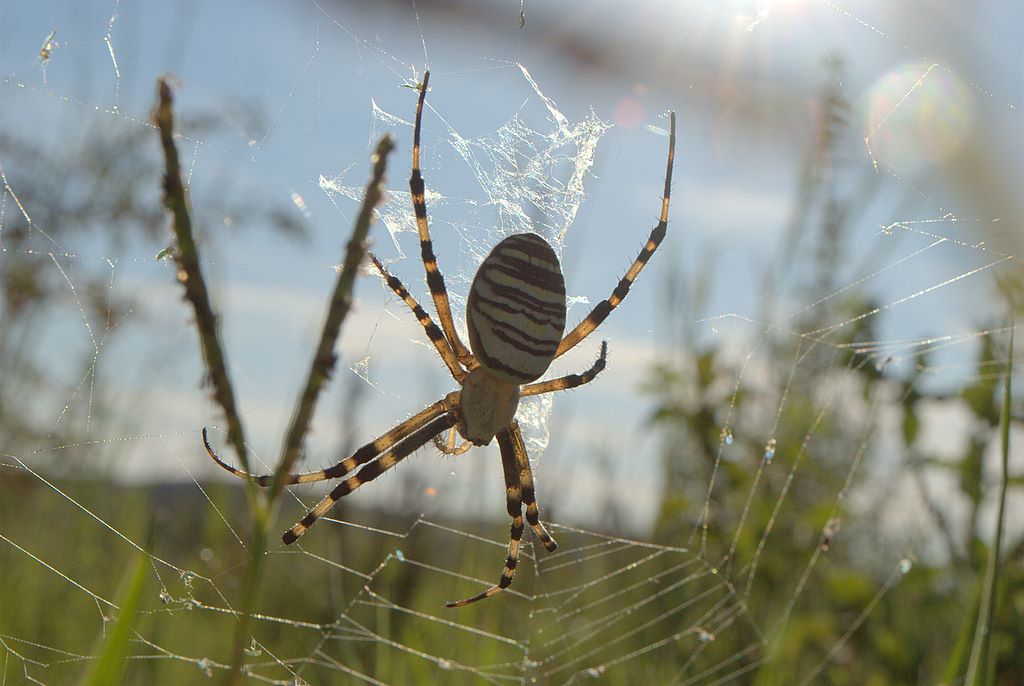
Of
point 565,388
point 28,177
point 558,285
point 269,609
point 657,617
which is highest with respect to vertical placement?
point 28,177

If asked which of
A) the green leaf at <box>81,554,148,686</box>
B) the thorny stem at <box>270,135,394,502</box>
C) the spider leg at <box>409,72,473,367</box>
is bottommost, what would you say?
the green leaf at <box>81,554,148,686</box>

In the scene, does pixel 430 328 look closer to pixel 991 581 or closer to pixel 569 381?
pixel 569 381

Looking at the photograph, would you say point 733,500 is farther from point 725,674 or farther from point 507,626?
point 507,626

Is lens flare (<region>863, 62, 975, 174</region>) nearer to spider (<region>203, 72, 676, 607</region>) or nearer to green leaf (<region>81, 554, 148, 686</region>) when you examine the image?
spider (<region>203, 72, 676, 607</region>)

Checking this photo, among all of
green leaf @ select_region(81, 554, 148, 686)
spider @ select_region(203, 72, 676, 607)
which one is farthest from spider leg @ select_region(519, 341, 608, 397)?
green leaf @ select_region(81, 554, 148, 686)

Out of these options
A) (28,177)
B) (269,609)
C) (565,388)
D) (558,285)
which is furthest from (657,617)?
(28,177)

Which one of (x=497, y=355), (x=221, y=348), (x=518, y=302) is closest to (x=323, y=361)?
(x=221, y=348)
